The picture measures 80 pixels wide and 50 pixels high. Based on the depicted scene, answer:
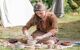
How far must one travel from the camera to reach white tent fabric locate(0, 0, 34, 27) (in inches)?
236

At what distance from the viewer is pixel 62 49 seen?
5.70 metres

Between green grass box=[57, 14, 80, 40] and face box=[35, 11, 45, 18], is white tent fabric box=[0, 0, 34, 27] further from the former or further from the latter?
green grass box=[57, 14, 80, 40]

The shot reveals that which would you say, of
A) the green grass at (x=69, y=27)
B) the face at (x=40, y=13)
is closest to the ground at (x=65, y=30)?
the green grass at (x=69, y=27)

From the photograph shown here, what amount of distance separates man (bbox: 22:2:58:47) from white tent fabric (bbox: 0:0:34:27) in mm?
145

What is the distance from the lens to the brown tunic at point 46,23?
5.77m

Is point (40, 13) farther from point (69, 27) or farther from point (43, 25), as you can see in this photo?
point (69, 27)

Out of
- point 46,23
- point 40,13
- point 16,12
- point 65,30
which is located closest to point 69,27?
point 65,30

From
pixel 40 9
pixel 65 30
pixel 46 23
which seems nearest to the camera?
pixel 40 9

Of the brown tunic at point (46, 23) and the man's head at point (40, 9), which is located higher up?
the man's head at point (40, 9)

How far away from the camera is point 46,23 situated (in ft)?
19.2

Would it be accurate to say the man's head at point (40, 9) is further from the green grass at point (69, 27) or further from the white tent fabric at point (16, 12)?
the green grass at point (69, 27)

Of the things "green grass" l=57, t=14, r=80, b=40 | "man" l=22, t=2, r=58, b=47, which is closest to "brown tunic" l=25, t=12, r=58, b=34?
"man" l=22, t=2, r=58, b=47

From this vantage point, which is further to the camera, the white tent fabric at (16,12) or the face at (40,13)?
the white tent fabric at (16,12)

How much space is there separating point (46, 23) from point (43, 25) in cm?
5
